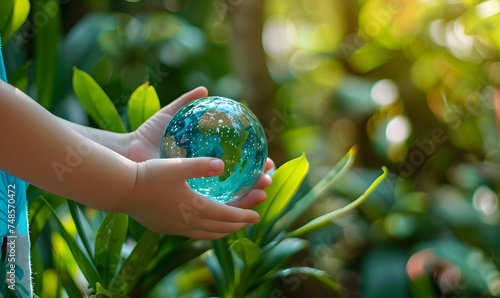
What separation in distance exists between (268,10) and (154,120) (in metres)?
1.36

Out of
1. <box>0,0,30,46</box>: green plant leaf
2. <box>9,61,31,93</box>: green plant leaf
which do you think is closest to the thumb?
<box>0,0,30,46</box>: green plant leaf

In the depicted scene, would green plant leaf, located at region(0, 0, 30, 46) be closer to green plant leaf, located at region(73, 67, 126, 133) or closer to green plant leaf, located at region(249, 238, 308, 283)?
green plant leaf, located at region(73, 67, 126, 133)

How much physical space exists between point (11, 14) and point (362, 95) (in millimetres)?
987

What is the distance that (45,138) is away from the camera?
0.53m

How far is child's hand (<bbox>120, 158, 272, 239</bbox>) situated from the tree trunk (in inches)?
25.0

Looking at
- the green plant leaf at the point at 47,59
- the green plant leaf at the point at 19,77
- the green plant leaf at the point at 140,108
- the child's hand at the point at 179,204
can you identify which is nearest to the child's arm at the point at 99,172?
the child's hand at the point at 179,204

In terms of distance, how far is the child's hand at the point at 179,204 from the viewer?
0.56 meters

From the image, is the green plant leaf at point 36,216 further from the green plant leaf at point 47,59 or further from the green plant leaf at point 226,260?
the green plant leaf at point 47,59

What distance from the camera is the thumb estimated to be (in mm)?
549

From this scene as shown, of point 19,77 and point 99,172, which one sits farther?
point 19,77

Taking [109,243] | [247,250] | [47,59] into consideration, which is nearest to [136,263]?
[109,243]

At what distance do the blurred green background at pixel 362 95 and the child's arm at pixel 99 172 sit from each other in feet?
1.29

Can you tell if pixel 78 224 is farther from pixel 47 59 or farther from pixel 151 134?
pixel 47 59

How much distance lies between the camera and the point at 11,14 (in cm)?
72
